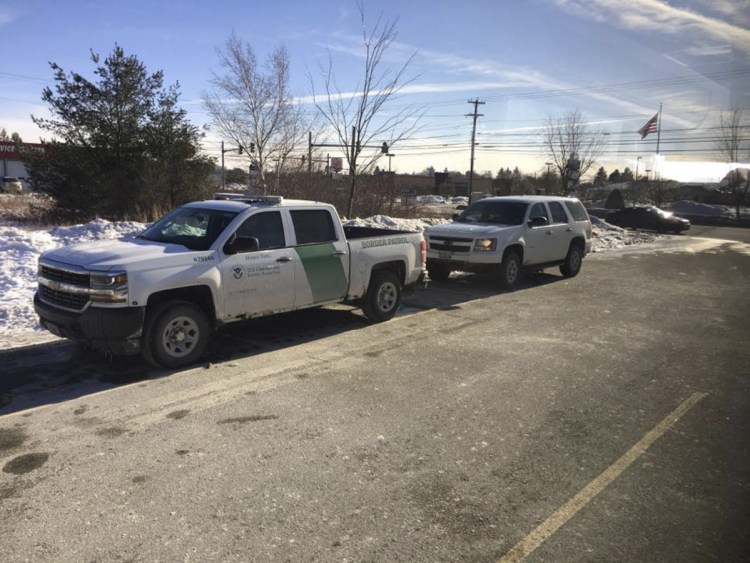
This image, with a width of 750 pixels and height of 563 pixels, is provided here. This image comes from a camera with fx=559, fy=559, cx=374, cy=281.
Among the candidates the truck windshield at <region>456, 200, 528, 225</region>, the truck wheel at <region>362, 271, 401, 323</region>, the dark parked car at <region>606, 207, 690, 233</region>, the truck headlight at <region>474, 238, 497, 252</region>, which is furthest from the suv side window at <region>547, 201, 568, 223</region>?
the dark parked car at <region>606, 207, 690, 233</region>

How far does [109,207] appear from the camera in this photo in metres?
19.1

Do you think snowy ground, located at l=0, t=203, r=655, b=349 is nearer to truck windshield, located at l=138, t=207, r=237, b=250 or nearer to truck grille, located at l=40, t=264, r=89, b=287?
truck grille, located at l=40, t=264, r=89, b=287

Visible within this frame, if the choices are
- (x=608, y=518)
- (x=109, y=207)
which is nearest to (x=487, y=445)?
(x=608, y=518)

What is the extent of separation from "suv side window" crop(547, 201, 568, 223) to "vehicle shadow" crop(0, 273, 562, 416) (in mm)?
5024

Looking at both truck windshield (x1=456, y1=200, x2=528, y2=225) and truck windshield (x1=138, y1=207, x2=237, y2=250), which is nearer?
truck windshield (x1=138, y1=207, x2=237, y2=250)

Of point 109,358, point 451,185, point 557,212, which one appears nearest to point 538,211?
point 557,212

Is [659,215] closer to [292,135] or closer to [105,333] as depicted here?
[292,135]

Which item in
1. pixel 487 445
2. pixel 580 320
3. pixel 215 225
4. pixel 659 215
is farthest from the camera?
pixel 659 215

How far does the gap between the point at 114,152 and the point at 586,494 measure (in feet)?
66.2

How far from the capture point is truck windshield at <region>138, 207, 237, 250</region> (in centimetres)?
653

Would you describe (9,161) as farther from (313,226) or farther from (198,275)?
(198,275)

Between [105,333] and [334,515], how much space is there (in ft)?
10.9

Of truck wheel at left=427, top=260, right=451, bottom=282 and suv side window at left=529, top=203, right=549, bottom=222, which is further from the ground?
suv side window at left=529, top=203, right=549, bottom=222

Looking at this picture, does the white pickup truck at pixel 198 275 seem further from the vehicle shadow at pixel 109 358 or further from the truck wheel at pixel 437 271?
the truck wheel at pixel 437 271
